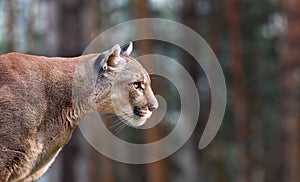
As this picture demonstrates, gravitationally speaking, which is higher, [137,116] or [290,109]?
[290,109]

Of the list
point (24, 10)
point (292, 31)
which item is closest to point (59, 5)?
point (292, 31)

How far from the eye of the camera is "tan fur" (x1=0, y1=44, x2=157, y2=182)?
5160 mm

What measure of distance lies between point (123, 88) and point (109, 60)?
0.81 ft

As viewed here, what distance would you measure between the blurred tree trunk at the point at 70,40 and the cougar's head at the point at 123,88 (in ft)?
22.8

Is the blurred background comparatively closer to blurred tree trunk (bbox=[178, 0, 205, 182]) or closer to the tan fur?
blurred tree trunk (bbox=[178, 0, 205, 182])

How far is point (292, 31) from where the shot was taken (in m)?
17.0

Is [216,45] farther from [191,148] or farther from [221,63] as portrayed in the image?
[191,148]

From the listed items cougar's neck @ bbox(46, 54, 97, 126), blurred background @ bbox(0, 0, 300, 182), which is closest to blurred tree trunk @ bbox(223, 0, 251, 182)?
blurred background @ bbox(0, 0, 300, 182)

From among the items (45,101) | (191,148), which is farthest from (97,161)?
(45,101)

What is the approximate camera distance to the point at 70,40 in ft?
43.0

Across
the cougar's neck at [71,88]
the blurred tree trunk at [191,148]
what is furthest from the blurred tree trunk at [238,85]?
the cougar's neck at [71,88]

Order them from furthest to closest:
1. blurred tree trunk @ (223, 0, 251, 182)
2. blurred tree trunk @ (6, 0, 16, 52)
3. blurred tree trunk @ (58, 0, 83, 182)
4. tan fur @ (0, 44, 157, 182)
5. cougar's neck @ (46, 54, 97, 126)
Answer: blurred tree trunk @ (223, 0, 251, 182) → blurred tree trunk @ (6, 0, 16, 52) → blurred tree trunk @ (58, 0, 83, 182) → cougar's neck @ (46, 54, 97, 126) → tan fur @ (0, 44, 157, 182)

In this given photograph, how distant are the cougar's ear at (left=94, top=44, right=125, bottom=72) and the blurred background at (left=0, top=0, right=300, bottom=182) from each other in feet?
23.3

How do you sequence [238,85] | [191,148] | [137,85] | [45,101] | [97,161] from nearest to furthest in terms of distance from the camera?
[45,101] < [137,85] < [191,148] < [238,85] < [97,161]
